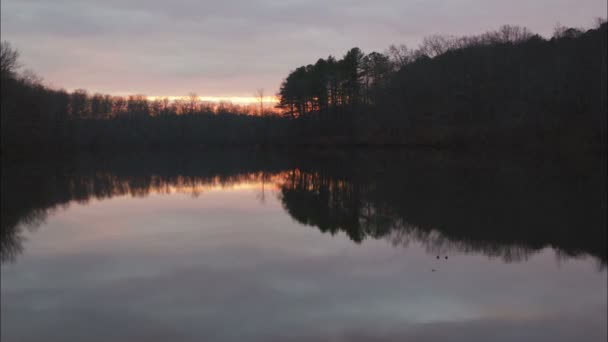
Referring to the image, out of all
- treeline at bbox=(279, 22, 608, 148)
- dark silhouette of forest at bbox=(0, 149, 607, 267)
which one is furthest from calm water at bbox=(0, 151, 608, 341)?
treeline at bbox=(279, 22, 608, 148)

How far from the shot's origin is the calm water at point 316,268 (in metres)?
6.82

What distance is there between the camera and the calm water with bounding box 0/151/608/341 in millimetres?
6816

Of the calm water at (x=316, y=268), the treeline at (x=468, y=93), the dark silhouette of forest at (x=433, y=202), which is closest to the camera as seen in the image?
the calm water at (x=316, y=268)

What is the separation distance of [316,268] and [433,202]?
27.7ft

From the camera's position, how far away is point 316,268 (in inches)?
388

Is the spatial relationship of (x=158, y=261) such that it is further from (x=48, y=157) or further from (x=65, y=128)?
(x=65, y=128)

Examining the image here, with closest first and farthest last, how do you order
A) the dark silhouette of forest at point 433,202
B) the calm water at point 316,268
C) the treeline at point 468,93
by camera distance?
1. the calm water at point 316,268
2. the dark silhouette of forest at point 433,202
3. the treeline at point 468,93

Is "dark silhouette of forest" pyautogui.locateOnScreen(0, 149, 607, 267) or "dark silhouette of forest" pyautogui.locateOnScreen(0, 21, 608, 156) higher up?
"dark silhouette of forest" pyautogui.locateOnScreen(0, 21, 608, 156)

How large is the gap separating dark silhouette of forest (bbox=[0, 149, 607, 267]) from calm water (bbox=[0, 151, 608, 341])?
0.09 metres

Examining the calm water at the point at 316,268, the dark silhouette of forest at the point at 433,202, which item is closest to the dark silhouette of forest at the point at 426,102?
the dark silhouette of forest at the point at 433,202

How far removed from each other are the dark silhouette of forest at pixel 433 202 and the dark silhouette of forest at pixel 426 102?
42.7 ft

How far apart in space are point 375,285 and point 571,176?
723 inches

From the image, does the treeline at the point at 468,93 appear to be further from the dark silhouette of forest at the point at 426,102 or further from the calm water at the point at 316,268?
the calm water at the point at 316,268

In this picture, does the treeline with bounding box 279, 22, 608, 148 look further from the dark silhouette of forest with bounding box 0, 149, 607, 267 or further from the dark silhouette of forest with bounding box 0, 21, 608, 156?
the dark silhouette of forest with bounding box 0, 149, 607, 267
